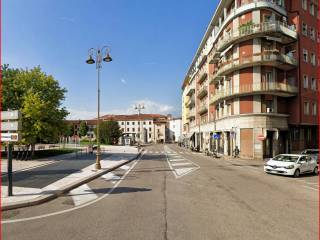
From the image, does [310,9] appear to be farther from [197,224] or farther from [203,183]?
[197,224]

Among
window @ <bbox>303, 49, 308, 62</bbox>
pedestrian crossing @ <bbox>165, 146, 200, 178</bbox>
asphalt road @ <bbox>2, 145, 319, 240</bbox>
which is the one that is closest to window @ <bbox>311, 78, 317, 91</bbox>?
window @ <bbox>303, 49, 308, 62</bbox>

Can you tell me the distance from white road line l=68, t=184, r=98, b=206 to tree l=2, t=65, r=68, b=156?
1535 centimetres

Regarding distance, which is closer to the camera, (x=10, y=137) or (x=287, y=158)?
(x=10, y=137)

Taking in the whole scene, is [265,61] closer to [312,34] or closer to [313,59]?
[313,59]

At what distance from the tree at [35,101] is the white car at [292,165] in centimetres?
1971

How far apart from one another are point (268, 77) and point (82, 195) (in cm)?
2624

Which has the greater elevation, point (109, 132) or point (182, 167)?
point (109, 132)

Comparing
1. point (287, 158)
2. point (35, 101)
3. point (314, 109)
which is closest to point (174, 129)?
point (314, 109)

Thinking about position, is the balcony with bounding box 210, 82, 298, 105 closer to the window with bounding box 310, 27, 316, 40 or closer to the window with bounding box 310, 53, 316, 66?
the window with bounding box 310, 53, 316, 66

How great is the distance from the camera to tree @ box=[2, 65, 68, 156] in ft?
80.0

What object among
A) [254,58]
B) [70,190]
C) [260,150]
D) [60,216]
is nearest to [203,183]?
[70,190]

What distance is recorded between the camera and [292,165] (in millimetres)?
15867

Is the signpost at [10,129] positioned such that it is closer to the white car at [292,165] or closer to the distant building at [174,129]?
the white car at [292,165]

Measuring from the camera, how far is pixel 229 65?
30.9 meters
